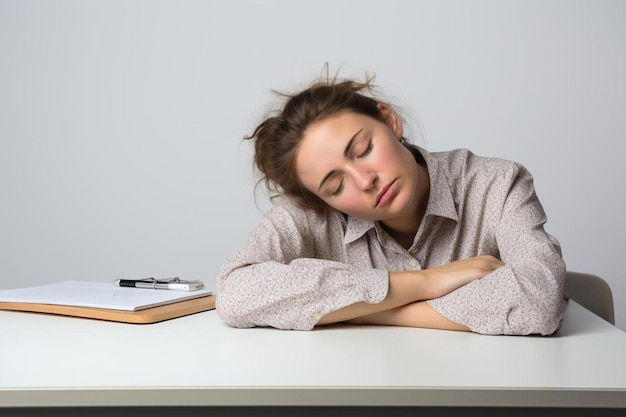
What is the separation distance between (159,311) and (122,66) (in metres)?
2.25

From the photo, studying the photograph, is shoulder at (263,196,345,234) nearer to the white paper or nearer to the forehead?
the forehead

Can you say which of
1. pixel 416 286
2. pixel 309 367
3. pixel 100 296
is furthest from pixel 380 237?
pixel 309 367

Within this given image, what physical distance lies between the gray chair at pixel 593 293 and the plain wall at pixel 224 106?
1235mm

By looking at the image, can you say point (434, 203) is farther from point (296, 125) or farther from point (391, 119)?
point (296, 125)

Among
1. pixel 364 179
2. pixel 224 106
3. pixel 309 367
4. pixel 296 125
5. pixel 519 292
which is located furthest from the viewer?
pixel 224 106

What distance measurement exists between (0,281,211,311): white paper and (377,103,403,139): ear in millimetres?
553

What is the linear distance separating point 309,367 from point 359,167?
589 mm

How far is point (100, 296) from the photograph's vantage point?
1499 mm

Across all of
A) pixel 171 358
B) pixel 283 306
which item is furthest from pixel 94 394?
pixel 283 306

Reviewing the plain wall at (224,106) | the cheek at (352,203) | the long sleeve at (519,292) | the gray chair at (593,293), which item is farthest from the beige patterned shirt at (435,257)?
the plain wall at (224,106)

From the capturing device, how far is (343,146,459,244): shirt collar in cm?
159

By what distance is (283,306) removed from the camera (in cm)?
127

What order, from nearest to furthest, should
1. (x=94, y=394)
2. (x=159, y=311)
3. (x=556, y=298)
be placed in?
1. (x=94, y=394)
2. (x=556, y=298)
3. (x=159, y=311)

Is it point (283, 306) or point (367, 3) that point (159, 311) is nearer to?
point (283, 306)
